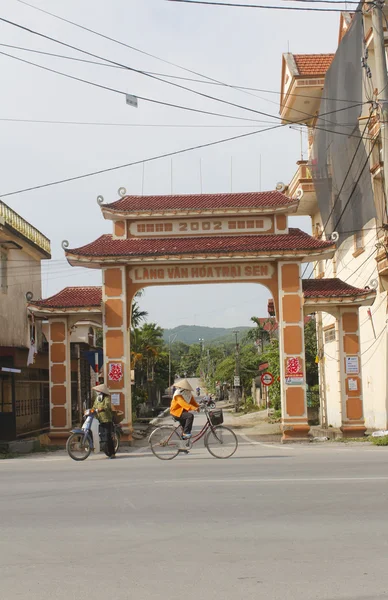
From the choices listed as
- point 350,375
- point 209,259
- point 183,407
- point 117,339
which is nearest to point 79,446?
point 183,407

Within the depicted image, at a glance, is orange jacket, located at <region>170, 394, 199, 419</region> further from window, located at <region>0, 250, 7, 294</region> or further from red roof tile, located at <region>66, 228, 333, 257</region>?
window, located at <region>0, 250, 7, 294</region>

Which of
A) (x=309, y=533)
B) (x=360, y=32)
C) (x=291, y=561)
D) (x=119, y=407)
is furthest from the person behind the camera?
(x=360, y=32)

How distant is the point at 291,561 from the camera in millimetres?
6629

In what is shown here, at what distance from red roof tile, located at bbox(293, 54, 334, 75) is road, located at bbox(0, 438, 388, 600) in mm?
22476

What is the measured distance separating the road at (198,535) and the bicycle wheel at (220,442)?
111 inches

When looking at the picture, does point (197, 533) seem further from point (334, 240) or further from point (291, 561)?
point (334, 240)

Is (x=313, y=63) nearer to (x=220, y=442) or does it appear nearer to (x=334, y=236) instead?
(x=334, y=236)

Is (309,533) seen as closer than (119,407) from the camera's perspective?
Yes

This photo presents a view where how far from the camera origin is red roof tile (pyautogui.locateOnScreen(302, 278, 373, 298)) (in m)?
23.2

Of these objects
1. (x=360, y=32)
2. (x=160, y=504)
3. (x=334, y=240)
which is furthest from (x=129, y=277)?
(x=160, y=504)

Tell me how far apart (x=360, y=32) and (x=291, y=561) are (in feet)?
71.6

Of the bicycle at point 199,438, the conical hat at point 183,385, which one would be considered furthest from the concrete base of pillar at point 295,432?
the conical hat at point 183,385

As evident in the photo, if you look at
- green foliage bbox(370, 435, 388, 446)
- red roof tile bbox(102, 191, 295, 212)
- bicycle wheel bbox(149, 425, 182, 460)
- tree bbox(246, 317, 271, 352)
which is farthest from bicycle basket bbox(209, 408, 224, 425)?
tree bbox(246, 317, 271, 352)

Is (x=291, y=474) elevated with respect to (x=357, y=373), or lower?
lower
